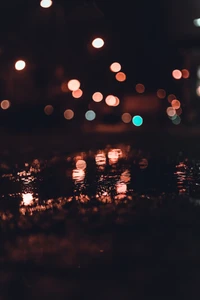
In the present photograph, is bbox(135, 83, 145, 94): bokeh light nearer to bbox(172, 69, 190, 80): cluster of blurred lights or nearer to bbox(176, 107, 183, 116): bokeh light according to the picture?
bbox(172, 69, 190, 80): cluster of blurred lights

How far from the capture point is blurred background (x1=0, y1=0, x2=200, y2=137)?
2694cm

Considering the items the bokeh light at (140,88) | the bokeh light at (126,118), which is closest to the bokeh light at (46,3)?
the bokeh light at (140,88)

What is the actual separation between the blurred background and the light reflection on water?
33.2 ft

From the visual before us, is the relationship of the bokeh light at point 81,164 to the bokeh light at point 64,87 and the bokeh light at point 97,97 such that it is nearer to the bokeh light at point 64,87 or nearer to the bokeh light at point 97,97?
the bokeh light at point 64,87

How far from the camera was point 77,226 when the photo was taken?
8.34 meters

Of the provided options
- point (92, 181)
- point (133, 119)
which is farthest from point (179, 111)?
point (92, 181)

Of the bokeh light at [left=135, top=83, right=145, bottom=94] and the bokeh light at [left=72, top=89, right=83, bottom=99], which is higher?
the bokeh light at [left=135, top=83, right=145, bottom=94]

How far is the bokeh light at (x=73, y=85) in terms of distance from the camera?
35.1 metres

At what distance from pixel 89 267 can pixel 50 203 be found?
3.58 meters

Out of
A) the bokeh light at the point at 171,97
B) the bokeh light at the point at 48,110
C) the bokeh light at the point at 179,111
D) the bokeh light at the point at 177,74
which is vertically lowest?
the bokeh light at the point at 48,110

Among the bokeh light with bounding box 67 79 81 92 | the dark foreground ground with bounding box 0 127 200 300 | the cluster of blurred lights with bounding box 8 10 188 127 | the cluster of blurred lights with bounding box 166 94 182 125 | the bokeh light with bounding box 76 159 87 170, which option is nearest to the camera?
the dark foreground ground with bounding box 0 127 200 300

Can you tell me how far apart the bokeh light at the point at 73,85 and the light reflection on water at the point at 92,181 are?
17399 millimetres

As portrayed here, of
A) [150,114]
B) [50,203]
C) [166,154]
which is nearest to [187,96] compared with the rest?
[150,114]

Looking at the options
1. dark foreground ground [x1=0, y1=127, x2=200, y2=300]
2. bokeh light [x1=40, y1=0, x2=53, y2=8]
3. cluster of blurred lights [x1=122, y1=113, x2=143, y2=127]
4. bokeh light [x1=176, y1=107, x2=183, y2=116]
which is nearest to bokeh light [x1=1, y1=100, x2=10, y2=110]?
cluster of blurred lights [x1=122, y1=113, x2=143, y2=127]
